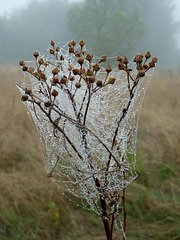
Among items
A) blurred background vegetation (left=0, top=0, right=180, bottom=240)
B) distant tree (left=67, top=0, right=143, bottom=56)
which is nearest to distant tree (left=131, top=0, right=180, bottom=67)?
distant tree (left=67, top=0, right=143, bottom=56)

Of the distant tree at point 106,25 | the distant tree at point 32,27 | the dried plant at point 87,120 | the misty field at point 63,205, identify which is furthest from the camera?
the distant tree at point 32,27

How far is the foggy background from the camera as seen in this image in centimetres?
2000

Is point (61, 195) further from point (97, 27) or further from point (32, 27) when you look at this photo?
point (32, 27)

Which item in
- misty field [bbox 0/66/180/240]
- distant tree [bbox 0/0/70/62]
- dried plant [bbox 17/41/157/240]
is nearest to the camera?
dried plant [bbox 17/41/157/240]

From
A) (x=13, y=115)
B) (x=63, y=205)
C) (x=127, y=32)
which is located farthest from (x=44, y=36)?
(x=63, y=205)

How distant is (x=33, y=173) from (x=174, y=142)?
191 centimetres

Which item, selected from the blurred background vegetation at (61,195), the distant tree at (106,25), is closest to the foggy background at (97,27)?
the distant tree at (106,25)

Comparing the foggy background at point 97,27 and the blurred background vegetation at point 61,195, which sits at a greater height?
the foggy background at point 97,27

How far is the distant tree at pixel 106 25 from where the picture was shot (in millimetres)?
19703

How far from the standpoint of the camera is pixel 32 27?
102ft

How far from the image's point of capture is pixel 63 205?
2453 mm

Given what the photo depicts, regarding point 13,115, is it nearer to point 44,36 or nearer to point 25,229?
point 25,229

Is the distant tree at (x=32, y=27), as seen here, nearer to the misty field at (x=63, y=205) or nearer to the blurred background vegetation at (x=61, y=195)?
the blurred background vegetation at (x=61, y=195)

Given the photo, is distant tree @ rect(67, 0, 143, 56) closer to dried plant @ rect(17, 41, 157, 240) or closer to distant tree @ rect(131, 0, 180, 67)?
distant tree @ rect(131, 0, 180, 67)
